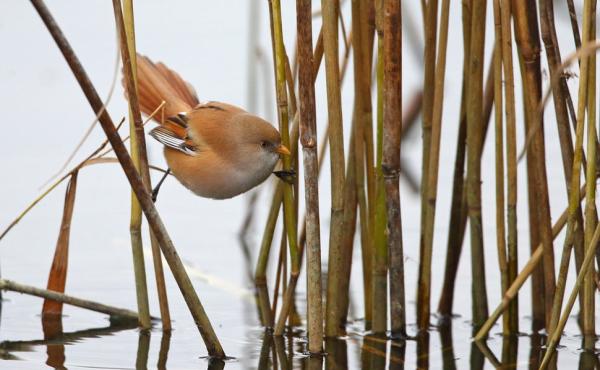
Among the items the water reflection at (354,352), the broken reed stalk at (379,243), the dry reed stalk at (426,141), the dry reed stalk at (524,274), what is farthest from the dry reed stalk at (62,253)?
the dry reed stalk at (524,274)

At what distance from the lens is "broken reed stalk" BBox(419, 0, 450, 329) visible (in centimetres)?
361

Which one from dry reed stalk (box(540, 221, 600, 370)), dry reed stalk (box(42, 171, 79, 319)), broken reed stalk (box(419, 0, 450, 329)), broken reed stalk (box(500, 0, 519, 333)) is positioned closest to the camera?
dry reed stalk (box(540, 221, 600, 370))

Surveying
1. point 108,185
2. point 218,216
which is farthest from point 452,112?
point 108,185

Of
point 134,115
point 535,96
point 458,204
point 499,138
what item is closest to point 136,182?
point 134,115

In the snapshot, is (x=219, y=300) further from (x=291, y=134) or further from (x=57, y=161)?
(x=57, y=161)

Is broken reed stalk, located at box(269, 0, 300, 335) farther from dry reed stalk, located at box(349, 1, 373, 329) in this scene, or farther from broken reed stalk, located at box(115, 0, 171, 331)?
broken reed stalk, located at box(115, 0, 171, 331)

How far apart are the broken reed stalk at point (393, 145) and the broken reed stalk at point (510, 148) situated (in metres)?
0.25

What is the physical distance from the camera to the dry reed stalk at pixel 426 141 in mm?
3660

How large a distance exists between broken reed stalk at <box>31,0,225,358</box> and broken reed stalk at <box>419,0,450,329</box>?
2.84 ft

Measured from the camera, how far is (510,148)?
11.6 ft

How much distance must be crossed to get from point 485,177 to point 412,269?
4.05 ft

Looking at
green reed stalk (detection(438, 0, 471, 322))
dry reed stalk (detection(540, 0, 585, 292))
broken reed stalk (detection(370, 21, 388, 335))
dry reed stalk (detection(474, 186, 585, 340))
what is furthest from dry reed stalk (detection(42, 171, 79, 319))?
dry reed stalk (detection(540, 0, 585, 292))

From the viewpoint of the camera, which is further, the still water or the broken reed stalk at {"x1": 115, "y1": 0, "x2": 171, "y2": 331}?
the still water

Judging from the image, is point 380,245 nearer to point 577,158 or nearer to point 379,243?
point 379,243
